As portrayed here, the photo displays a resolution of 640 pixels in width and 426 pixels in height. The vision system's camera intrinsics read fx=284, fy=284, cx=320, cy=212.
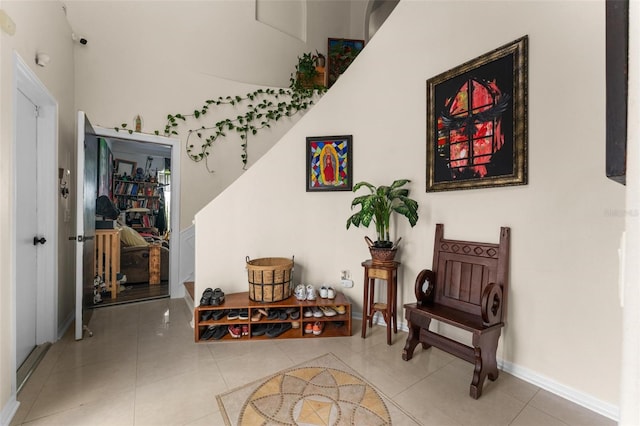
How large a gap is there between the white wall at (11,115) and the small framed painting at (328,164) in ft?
7.30

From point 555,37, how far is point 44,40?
3.76 metres

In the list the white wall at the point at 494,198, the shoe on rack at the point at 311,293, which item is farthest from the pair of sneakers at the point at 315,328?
the white wall at the point at 494,198

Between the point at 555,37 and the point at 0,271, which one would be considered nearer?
the point at 0,271

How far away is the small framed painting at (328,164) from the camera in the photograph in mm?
3057

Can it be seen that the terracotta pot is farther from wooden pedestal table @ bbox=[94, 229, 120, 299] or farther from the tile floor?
wooden pedestal table @ bbox=[94, 229, 120, 299]

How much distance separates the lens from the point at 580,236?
1.75 metres

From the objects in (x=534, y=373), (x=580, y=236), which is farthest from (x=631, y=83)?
(x=534, y=373)

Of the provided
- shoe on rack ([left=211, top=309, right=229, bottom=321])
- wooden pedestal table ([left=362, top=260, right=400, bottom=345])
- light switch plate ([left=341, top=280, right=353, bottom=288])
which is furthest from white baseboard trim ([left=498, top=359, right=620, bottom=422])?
shoe on rack ([left=211, top=309, right=229, bottom=321])

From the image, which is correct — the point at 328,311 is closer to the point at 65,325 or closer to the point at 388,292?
the point at 388,292

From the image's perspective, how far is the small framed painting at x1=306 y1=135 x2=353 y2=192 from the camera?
3057 mm

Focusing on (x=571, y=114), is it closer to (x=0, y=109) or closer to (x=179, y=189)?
(x=0, y=109)

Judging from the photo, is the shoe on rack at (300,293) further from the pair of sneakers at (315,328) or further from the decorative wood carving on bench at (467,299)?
the decorative wood carving on bench at (467,299)

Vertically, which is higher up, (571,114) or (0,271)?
(571,114)

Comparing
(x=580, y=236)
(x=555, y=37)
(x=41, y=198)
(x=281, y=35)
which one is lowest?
(x=580, y=236)
